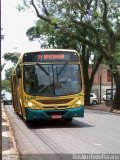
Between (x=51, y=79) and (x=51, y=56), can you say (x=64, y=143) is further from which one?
(x=51, y=56)

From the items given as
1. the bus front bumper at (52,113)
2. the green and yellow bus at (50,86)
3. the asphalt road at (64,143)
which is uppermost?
the green and yellow bus at (50,86)

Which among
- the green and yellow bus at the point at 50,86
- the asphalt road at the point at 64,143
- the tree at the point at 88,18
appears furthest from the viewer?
the tree at the point at 88,18

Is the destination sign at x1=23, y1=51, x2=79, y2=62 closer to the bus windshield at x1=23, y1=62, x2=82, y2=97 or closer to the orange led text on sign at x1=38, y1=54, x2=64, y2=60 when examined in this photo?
the orange led text on sign at x1=38, y1=54, x2=64, y2=60

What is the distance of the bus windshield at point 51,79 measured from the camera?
20.5 m

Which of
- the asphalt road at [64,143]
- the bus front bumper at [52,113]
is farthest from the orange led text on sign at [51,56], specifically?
the asphalt road at [64,143]

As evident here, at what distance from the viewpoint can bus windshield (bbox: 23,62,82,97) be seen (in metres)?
20.5

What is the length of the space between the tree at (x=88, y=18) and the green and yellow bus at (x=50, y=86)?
57.4 feet

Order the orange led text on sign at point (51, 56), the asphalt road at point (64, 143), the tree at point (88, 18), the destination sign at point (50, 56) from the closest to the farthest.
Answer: the asphalt road at point (64, 143), the destination sign at point (50, 56), the orange led text on sign at point (51, 56), the tree at point (88, 18)

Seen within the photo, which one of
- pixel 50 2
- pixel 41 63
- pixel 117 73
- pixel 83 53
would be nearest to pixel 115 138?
pixel 41 63

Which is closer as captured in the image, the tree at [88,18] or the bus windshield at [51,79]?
the bus windshield at [51,79]

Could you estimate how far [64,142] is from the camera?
14930 mm

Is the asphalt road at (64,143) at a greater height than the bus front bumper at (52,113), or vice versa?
the bus front bumper at (52,113)

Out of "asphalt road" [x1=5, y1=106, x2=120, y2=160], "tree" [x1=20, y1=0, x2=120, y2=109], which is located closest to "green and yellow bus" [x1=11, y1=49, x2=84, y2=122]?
"asphalt road" [x1=5, y1=106, x2=120, y2=160]

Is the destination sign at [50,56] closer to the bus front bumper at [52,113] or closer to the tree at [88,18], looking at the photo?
the bus front bumper at [52,113]
